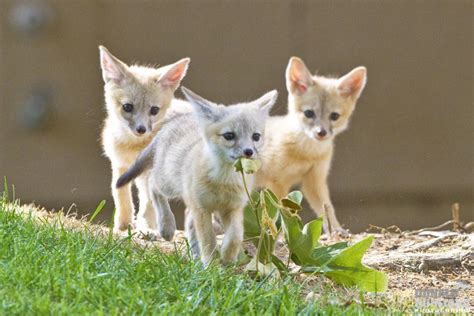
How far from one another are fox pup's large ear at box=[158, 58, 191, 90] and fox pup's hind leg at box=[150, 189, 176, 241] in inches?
34.1

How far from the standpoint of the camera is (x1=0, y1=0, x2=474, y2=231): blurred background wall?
340 inches

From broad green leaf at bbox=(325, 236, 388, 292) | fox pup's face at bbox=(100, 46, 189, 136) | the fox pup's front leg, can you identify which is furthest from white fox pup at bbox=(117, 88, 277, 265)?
the fox pup's front leg

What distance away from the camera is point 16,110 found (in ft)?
28.3

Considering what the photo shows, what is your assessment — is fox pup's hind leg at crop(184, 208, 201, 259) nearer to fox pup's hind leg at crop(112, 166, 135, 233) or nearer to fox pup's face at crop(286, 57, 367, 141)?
fox pup's hind leg at crop(112, 166, 135, 233)

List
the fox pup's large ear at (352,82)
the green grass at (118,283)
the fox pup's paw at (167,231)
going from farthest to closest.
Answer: the fox pup's large ear at (352,82), the fox pup's paw at (167,231), the green grass at (118,283)

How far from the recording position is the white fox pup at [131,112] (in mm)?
6160

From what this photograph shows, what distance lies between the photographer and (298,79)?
719 cm

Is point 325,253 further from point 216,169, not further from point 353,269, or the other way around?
point 216,169

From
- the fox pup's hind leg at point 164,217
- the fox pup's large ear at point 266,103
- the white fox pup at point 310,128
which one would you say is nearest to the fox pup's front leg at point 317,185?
the white fox pup at point 310,128

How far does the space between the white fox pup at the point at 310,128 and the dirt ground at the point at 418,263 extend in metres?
1.13

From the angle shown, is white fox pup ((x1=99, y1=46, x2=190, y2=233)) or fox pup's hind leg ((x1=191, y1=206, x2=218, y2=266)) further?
white fox pup ((x1=99, y1=46, x2=190, y2=233))

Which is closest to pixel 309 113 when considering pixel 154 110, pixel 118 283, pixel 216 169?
pixel 154 110

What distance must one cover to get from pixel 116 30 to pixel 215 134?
389 cm

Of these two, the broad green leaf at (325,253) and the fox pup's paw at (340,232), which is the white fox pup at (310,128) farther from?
the broad green leaf at (325,253)
